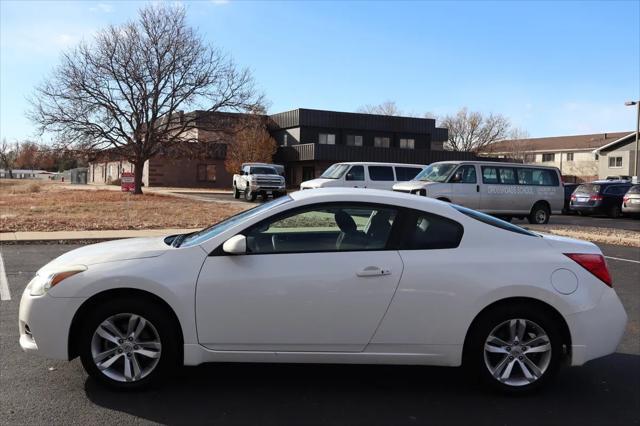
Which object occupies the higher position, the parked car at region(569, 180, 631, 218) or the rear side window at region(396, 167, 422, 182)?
the rear side window at region(396, 167, 422, 182)

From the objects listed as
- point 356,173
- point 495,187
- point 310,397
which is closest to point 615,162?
point 495,187

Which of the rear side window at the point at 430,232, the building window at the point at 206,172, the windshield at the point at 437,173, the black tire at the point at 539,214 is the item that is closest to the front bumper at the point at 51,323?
the rear side window at the point at 430,232

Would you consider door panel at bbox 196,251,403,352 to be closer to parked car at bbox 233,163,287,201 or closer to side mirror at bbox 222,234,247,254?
side mirror at bbox 222,234,247,254

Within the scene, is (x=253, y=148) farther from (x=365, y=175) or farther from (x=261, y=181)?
(x=365, y=175)

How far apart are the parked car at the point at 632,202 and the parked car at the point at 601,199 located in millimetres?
962

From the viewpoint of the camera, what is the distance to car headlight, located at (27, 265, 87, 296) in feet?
13.3

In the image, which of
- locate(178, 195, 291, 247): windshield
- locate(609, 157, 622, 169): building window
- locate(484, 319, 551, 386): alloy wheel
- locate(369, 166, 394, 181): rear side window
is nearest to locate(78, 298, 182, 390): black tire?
locate(178, 195, 291, 247): windshield

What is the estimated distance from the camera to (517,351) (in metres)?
4.19

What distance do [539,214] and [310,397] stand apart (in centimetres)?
1725

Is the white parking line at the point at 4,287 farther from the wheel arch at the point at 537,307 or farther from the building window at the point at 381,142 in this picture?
the building window at the point at 381,142

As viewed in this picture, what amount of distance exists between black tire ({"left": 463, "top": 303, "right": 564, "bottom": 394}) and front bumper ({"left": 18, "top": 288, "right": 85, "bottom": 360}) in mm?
2874

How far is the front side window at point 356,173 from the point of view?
67.9ft

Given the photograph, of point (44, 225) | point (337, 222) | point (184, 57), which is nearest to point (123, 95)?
point (184, 57)

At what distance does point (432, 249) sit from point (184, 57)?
33180 mm
